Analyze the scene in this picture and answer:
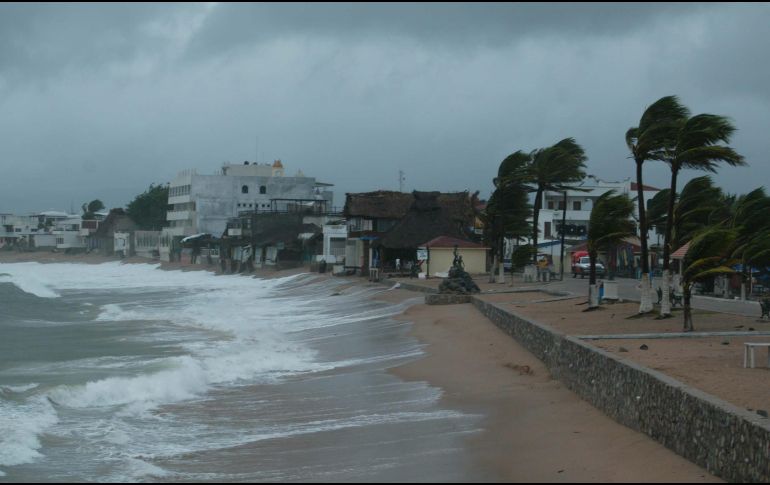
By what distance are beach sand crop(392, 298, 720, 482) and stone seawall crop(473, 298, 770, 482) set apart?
141 millimetres

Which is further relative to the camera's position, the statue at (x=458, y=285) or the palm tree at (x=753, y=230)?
the statue at (x=458, y=285)

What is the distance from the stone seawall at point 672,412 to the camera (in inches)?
282

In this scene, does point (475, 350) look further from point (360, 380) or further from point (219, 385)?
point (219, 385)

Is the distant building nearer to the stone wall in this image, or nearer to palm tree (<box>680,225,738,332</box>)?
the stone wall

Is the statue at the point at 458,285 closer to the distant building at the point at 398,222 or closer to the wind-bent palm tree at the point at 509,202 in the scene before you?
the wind-bent palm tree at the point at 509,202

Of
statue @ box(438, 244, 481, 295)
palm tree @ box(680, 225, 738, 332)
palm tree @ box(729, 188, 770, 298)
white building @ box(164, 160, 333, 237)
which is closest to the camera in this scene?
palm tree @ box(680, 225, 738, 332)

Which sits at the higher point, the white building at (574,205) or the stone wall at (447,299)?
the white building at (574,205)

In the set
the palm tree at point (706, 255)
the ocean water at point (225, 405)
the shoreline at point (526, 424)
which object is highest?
the palm tree at point (706, 255)

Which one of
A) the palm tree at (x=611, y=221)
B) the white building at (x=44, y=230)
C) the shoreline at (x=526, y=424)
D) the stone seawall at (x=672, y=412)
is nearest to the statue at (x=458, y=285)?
the shoreline at (x=526, y=424)

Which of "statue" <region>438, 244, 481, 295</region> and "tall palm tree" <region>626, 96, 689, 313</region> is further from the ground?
"tall palm tree" <region>626, 96, 689, 313</region>

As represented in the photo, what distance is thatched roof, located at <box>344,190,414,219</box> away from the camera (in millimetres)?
56969

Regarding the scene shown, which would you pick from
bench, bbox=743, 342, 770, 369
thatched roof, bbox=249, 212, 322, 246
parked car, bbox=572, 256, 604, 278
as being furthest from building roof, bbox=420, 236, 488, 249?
bench, bbox=743, 342, 770, 369

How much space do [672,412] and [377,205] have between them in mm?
48984

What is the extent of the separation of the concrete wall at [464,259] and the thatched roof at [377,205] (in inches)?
338
